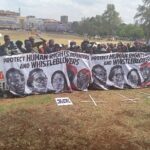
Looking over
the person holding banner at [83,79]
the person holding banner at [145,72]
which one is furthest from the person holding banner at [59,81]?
the person holding banner at [145,72]

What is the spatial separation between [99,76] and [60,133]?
7.23m

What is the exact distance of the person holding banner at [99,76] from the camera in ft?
54.1

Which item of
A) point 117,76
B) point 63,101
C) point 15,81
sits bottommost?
point 63,101

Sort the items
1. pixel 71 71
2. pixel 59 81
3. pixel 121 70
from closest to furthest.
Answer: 1. pixel 59 81
2. pixel 71 71
3. pixel 121 70

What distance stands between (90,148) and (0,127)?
7.74 feet

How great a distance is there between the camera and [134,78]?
17.4m

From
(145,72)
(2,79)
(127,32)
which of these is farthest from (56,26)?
(2,79)

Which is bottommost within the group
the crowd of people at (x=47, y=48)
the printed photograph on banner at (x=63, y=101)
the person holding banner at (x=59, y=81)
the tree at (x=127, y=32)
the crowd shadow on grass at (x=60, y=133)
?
the tree at (x=127, y=32)

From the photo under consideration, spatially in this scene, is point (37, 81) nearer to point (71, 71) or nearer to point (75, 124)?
point (71, 71)

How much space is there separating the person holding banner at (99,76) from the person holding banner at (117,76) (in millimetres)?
325

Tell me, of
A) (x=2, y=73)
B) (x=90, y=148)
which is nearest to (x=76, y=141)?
(x=90, y=148)

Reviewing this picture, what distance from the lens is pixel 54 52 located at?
15398mm

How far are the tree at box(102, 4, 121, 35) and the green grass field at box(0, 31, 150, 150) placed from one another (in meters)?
120

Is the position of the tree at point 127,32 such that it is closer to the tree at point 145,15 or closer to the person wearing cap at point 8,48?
the tree at point 145,15
